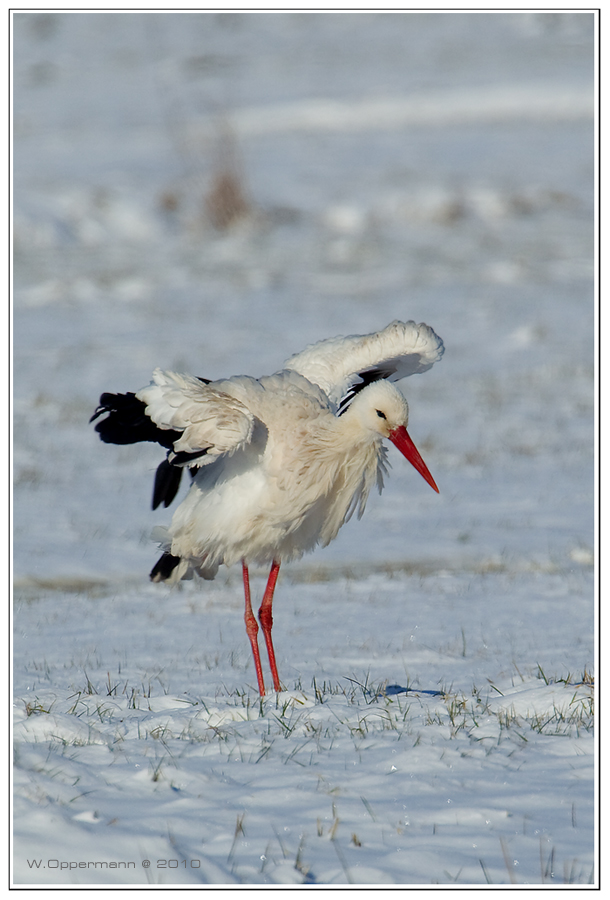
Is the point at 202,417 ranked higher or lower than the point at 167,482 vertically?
higher

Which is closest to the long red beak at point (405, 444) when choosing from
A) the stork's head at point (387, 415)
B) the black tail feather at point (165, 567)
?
the stork's head at point (387, 415)

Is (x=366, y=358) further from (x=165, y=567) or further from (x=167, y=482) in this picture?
(x=165, y=567)

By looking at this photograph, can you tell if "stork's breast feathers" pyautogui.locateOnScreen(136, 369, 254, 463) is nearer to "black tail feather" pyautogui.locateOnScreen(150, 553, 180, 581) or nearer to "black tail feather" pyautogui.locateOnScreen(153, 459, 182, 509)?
"black tail feather" pyautogui.locateOnScreen(153, 459, 182, 509)

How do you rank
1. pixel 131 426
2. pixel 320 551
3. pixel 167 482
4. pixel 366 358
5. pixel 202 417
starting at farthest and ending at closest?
pixel 320 551 → pixel 167 482 → pixel 366 358 → pixel 131 426 → pixel 202 417

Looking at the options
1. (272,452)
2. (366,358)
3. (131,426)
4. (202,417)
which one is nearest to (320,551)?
(366,358)

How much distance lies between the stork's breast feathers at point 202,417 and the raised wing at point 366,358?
0.88 metres

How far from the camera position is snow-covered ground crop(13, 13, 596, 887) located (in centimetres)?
323

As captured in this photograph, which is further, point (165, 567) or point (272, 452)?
point (165, 567)

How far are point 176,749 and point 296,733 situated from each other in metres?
0.47

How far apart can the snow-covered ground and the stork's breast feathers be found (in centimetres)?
109

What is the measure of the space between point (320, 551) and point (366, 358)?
3707 mm

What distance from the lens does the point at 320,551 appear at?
366 inches
